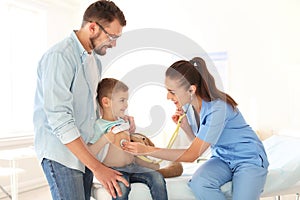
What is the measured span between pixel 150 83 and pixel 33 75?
3.04m

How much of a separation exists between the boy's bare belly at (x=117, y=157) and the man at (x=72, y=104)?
0.06 metres

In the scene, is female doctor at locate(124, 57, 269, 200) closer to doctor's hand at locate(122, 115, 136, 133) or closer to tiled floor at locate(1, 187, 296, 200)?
doctor's hand at locate(122, 115, 136, 133)

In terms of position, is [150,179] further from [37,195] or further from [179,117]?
[37,195]

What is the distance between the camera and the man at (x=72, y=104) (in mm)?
1145

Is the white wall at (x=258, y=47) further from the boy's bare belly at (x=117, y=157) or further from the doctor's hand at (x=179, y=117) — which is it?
the boy's bare belly at (x=117, y=157)

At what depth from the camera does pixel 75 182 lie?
121 cm

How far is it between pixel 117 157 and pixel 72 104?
0.88 feet

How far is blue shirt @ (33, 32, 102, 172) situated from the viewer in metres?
1.14

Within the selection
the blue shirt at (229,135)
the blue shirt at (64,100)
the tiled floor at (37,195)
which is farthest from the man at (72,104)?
the tiled floor at (37,195)

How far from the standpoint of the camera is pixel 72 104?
1.21 m

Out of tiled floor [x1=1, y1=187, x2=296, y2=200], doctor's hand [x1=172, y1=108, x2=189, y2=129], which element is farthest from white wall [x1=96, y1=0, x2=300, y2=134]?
doctor's hand [x1=172, y1=108, x2=189, y2=129]

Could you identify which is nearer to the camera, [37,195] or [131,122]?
[131,122]

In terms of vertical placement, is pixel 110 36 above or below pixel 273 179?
above

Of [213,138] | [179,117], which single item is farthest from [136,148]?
[213,138]
